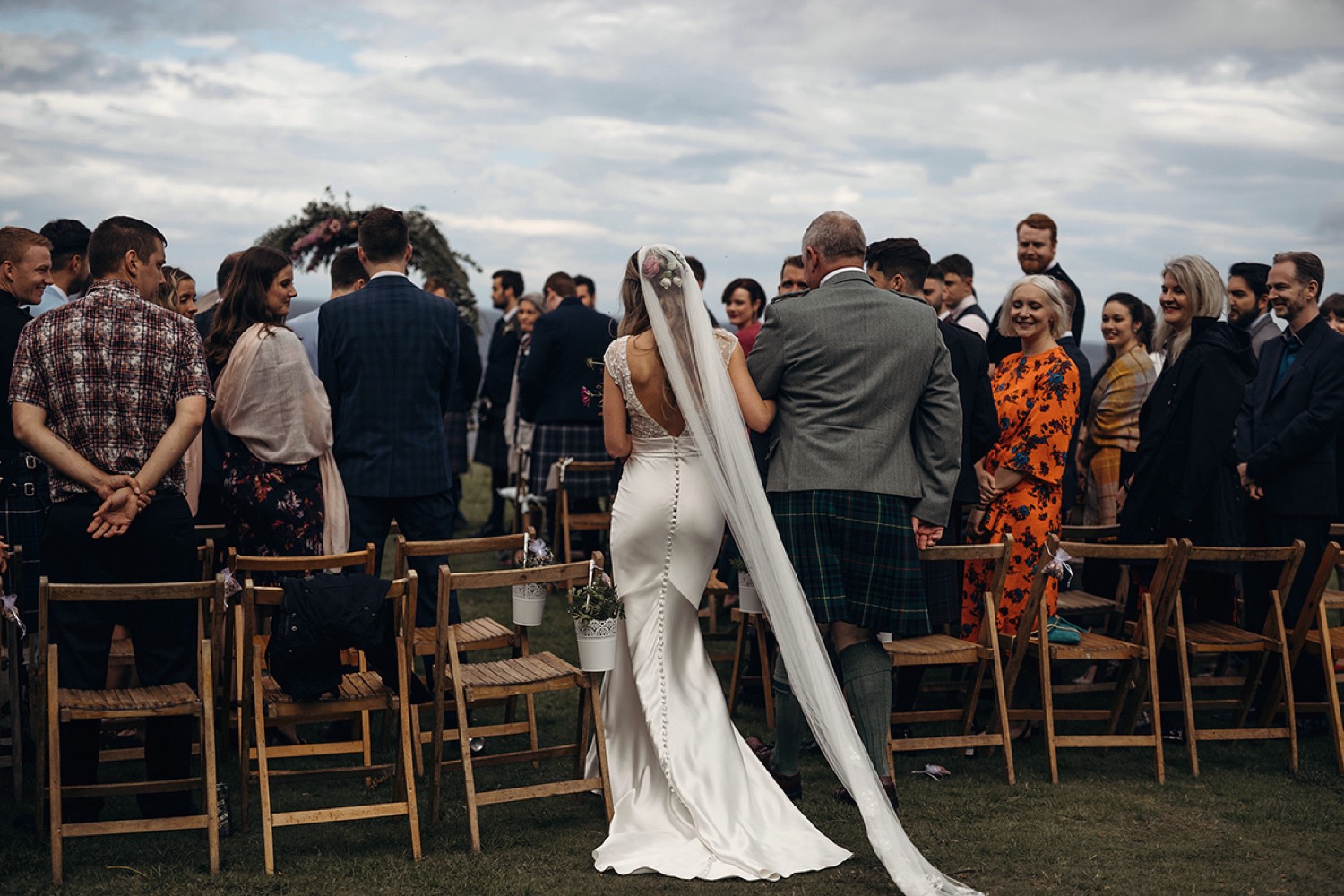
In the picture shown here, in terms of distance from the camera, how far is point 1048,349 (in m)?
5.52

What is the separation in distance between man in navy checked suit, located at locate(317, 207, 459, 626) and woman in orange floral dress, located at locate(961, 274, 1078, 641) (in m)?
2.29

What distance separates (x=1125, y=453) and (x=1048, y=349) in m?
1.61

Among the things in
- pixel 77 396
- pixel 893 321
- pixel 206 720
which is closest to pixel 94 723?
pixel 206 720

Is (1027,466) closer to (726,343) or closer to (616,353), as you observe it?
(726,343)

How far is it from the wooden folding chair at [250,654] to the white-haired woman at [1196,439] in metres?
3.30

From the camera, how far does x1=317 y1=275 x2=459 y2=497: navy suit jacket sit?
5.54m

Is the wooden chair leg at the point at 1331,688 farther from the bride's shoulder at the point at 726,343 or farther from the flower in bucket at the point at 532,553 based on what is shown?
the flower in bucket at the point at 532,553

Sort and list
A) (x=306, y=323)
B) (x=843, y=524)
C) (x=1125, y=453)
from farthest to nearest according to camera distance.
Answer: (x=1125, y=453) → (x=306, y=323) → (x=843, y=524)

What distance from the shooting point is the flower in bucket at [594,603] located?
443 cm

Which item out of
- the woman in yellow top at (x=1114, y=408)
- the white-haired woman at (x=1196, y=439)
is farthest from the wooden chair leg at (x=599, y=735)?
the woman in yellow top at (x=1114, y=408)

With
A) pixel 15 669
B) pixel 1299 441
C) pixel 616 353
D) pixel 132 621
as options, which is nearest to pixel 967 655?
pixel 616 353

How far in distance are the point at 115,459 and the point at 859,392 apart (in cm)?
248

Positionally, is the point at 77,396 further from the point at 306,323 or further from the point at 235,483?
the point at 306,323

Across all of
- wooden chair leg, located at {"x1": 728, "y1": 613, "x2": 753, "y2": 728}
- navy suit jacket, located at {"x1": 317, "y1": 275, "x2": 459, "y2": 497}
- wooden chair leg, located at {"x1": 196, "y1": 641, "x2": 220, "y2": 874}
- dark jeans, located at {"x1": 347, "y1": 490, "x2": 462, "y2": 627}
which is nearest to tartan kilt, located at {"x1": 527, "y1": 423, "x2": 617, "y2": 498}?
wooden chair leg, located at {"x1": 728, "y1": 613, "x2": 753, "y2": 728}
